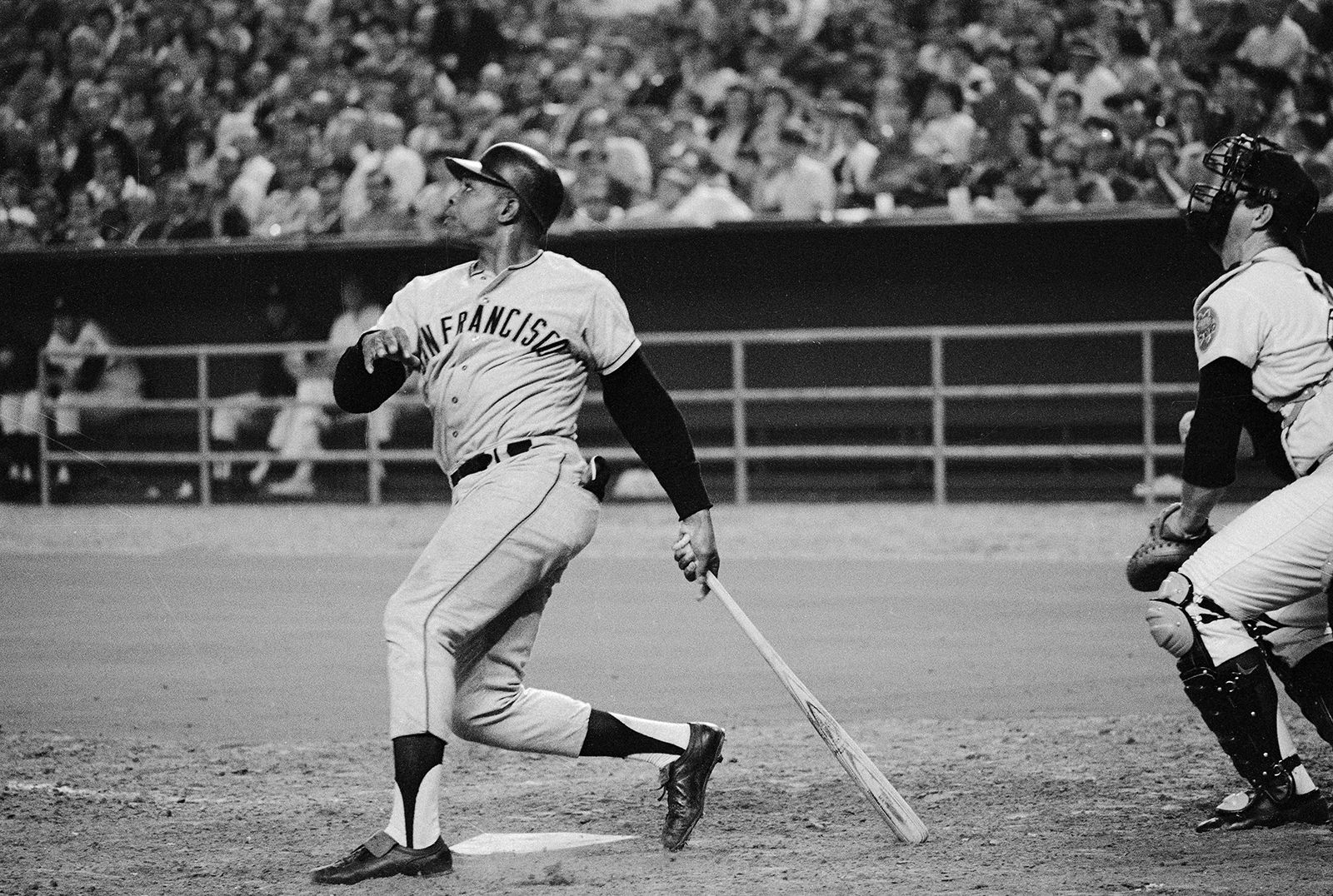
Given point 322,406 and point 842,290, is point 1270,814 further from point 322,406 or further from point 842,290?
point 322,406

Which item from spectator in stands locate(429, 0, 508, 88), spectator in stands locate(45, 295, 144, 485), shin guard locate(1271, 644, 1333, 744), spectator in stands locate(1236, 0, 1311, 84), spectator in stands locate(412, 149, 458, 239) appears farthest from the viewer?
spectator in stands locate(429, 0, 508, 88)

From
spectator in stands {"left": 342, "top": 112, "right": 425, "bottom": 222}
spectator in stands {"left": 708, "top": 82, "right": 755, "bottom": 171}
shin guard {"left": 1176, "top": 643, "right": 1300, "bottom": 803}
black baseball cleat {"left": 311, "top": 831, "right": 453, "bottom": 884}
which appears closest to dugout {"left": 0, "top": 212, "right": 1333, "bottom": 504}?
spectator in stands {"left": 342, "top": 112, "right": 425, "bottom": 222}

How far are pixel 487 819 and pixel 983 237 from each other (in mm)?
8450

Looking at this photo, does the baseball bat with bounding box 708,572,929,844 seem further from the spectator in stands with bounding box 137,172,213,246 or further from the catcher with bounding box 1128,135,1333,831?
the spectator in stands with bounding box 137,172,213,246

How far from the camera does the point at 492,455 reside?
4.18 m

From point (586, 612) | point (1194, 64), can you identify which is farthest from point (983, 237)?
point (586, 612)

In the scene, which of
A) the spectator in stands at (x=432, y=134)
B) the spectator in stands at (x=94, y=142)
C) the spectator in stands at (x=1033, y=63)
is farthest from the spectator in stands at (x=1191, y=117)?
the spectator in stands at (x=94, y=142)

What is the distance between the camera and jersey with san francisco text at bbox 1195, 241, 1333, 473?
420 centimetres

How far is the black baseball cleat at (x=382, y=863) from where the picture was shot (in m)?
3.88

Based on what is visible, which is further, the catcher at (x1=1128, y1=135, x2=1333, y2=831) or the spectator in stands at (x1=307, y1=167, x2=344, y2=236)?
the spectator in stands at (x1=307, y1=167, x2=344, y2=236)

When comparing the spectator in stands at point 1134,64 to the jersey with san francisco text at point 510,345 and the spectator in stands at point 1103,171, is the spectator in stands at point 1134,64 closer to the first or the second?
the spectator in stands at point 1103,171

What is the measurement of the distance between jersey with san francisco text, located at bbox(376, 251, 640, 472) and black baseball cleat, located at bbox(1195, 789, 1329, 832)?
1924 mm

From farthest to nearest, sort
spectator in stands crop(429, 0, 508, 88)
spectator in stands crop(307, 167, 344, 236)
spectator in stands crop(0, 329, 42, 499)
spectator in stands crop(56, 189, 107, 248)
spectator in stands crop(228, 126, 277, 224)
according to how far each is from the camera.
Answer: spectator in stands crop(429, 0, 508, 88), spectator in stands crop(0, 329, 42, 499), spectator in stands crop(228, 126, 277, 224), spectator in stands crop(56, 189, 107, 248), spectator in stands crop(307, 167, 344, 236)

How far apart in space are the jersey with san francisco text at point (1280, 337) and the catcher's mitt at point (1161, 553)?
1.16 ft
